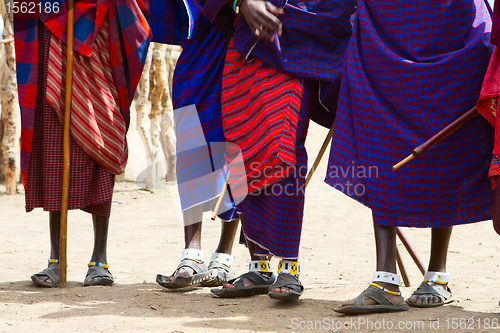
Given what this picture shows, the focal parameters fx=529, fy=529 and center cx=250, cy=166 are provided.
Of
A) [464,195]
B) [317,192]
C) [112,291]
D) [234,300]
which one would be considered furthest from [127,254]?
[317,192]

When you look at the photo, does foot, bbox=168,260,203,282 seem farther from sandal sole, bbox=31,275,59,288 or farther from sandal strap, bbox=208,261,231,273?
sandal sole, bbox=31,275,59,288

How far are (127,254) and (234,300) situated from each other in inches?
71.9

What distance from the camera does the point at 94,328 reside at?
2.39 meters

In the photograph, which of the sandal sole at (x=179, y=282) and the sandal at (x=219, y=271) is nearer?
the sandal sole at (x=179, y=282)

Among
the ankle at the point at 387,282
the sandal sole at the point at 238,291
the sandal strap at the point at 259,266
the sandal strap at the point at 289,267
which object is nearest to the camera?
the ankle at the point at 387,282

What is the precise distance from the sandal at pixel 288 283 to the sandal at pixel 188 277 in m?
0.57

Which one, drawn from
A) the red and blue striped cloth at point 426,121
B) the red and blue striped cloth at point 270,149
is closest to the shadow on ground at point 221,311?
the red and blue striped cloth at point 270,149

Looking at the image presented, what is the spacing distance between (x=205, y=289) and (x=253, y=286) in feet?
1.54

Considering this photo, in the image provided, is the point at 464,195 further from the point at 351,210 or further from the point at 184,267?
the point at 351,210

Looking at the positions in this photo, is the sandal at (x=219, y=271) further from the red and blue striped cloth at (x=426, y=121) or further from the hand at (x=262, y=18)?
the hand at (x=262, y=18)

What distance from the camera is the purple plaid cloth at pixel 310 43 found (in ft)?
9.77

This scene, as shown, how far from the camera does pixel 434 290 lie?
2.81 metres

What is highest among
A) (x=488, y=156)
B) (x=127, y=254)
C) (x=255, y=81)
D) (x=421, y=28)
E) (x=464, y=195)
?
(x=421, y=28)

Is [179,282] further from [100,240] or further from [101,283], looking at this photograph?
[100,240]
